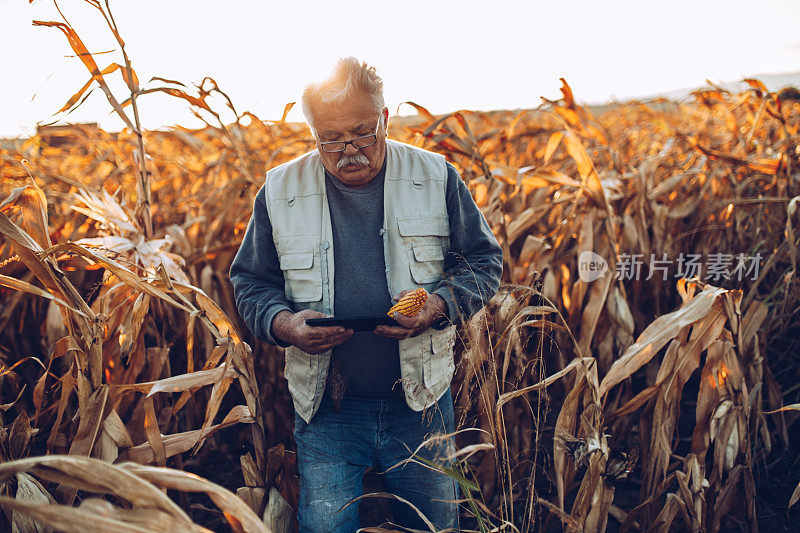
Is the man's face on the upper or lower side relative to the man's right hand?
upper

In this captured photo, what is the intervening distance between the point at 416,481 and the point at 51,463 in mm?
1059

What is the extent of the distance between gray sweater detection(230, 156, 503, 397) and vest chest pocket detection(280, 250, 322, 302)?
0.19 ft

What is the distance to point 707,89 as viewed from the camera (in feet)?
11.1

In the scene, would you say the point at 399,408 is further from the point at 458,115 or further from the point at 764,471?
the point at 764,471

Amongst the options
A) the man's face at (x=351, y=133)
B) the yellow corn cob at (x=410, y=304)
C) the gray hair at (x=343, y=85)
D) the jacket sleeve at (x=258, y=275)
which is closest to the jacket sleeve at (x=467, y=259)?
the yellow corn cob at (x=410, y=304)

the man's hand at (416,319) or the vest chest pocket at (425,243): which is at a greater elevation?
the vest chest pocket at (425,243)

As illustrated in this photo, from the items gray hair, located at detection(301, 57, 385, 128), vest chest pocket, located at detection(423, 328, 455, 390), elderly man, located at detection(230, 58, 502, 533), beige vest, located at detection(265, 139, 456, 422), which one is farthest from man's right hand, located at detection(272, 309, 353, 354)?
gray hair, located at detection(301, 57, 385, 128)

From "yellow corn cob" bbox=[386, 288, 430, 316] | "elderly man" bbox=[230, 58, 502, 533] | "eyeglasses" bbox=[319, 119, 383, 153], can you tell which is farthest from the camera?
"elderly man" bbox=[230, 58, 502, 533]

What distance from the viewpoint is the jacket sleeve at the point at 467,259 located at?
159cm

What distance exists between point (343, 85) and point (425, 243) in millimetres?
540

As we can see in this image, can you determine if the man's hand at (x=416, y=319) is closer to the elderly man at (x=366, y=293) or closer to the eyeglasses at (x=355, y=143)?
the elderly man at (x=366, y=293)

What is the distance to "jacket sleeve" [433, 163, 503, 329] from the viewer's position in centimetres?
159

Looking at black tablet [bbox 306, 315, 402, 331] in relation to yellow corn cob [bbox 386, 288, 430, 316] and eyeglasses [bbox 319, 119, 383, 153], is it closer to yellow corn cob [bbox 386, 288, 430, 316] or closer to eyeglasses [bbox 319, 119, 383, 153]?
yellow corn cob [bbox 386, 288, 430, 316]

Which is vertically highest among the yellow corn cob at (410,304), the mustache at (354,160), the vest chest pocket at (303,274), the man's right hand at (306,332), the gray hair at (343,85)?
the gray hair at (343,85)
